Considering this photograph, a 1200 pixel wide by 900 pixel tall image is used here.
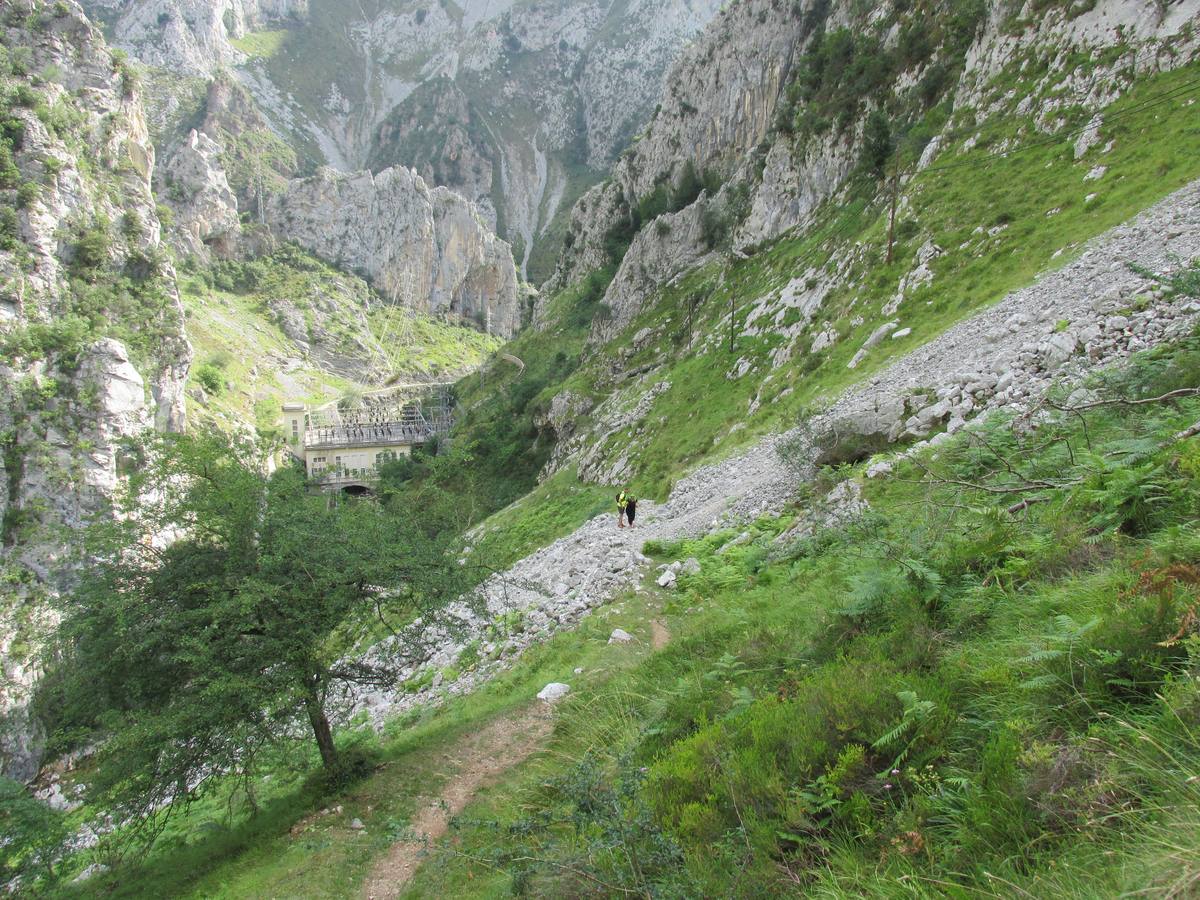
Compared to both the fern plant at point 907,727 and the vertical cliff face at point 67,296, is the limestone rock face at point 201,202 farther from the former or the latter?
the fern plant at point 907,727

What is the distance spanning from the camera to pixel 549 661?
11164 mm

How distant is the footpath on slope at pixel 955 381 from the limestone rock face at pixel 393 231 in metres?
160

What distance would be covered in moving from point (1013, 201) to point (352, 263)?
163758 mm

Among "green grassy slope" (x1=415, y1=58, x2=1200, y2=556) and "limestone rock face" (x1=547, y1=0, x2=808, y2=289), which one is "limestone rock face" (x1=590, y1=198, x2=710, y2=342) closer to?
"limestone rock face" (x1=547, y1=0, x2=808, y2=289)

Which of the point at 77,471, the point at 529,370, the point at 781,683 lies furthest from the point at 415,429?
the point at 781,683

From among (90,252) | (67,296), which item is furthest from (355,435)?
(67,296)

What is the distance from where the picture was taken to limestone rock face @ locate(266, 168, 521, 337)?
154875mm

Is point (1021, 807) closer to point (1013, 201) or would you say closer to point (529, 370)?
point (1013, 201)

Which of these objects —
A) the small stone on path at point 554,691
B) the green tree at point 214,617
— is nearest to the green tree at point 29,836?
the green tree at point 214,617

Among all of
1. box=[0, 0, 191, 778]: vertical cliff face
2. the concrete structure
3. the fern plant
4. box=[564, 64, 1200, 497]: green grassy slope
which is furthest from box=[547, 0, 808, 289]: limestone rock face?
the fern plant

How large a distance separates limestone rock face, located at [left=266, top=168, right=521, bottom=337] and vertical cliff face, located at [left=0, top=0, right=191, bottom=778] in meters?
79.9

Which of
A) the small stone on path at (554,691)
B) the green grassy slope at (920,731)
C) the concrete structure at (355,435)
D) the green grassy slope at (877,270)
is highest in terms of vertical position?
the concrete structure at (355,435)

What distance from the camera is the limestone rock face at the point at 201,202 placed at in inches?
5172

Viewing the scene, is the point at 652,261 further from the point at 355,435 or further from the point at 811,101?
the point at 355,435
